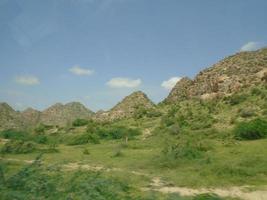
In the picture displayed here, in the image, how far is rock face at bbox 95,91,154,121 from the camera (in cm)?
6150

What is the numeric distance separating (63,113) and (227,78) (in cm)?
4082

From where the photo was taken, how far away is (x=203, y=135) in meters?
30.6

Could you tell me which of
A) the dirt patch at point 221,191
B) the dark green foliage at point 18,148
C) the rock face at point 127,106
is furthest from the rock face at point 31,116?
the dirt patch at point 221,191

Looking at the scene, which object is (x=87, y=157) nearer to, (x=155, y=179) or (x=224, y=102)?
(x=155, y=179)

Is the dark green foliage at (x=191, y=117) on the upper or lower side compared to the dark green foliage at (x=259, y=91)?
lower

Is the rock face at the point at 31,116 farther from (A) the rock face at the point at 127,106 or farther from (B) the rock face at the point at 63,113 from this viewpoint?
(A) the rock face at the point at 127,106

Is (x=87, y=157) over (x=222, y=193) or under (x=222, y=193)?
over

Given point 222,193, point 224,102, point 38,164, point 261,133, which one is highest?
point 224,102

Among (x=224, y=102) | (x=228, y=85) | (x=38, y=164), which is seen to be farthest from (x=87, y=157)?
(x=228, y=85)

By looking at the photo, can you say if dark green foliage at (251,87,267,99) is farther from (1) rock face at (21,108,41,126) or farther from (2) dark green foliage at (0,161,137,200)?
(1) rock face at (21,108,41,126)

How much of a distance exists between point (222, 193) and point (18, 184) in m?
8.25

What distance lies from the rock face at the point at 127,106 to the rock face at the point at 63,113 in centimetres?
1585

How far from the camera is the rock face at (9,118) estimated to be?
72800mm

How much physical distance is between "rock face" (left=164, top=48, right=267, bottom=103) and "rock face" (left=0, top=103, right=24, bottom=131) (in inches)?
1036
